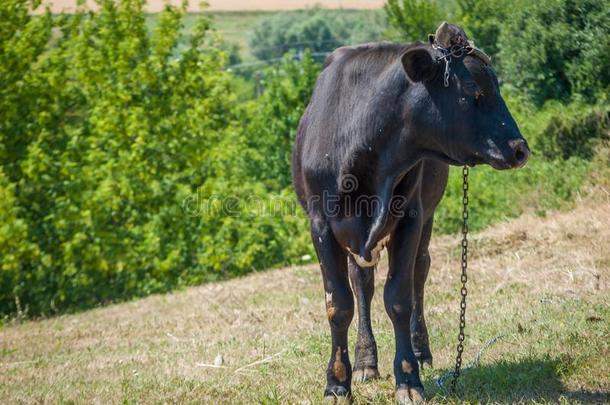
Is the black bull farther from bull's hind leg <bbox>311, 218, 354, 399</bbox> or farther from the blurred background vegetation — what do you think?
the blurred background vegetation

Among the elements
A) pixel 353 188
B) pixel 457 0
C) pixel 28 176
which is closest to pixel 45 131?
pixel 28 176

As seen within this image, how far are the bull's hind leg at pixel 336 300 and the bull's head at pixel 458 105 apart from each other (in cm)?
103

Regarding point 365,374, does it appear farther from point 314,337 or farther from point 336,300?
point 314,337

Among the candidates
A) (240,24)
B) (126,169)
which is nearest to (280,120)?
(126,169)

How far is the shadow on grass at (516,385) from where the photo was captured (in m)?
6.65

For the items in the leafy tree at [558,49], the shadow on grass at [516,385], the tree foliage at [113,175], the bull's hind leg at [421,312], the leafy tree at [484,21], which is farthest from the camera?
the tree foliage at [113,175]

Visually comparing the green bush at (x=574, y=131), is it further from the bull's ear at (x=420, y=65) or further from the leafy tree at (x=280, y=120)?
the bull's ear at (x=420, y=65)

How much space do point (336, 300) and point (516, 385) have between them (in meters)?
1.47

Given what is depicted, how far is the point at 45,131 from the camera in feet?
76.8

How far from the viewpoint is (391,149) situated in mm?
6668

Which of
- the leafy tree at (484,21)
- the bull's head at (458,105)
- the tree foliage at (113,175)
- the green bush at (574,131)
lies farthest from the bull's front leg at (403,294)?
the tree foliage at (113,175)

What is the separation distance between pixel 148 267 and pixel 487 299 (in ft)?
44.5

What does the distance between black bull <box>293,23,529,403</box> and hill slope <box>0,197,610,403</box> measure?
723 mm

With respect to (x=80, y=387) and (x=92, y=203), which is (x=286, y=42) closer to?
(x=92, y=203)
